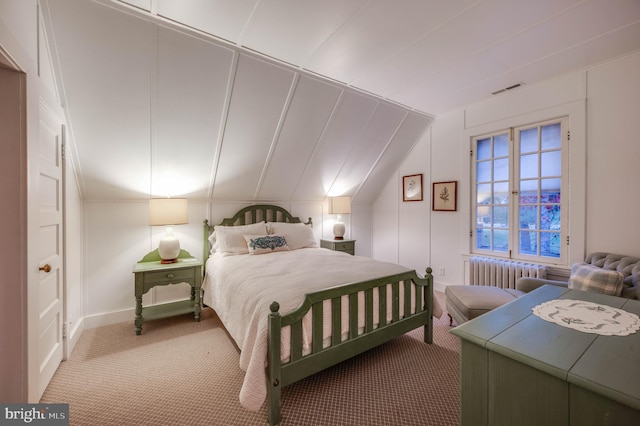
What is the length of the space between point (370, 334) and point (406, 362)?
0.44 m

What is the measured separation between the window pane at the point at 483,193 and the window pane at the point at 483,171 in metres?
0.08

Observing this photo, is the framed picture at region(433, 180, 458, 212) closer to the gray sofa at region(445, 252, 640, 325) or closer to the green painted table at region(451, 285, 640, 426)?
the gray sofa at region(445, 252, 640, 325)

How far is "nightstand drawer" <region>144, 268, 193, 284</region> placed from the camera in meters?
2.71

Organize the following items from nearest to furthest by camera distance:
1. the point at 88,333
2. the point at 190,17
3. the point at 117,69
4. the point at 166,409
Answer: the point at 166,409 < the point at 190,17 < the point at 117,69 < the point at 88,333

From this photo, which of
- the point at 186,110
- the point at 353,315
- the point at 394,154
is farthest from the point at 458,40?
the point at 186,110

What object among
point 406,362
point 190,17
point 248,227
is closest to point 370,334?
point 406,362

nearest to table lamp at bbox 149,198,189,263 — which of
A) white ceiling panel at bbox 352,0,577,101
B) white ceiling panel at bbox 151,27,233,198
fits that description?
white ceiling panel at bbox 151,27,233,198

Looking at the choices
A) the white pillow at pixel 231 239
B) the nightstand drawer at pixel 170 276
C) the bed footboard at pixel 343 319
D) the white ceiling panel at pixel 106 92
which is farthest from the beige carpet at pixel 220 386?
the white ceiling panel at pixel 106 92

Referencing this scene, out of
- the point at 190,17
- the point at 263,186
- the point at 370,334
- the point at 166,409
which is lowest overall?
the point at 166,409

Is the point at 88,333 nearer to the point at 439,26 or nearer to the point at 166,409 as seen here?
the point at 166,409

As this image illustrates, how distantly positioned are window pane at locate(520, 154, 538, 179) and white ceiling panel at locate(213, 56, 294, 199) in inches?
112

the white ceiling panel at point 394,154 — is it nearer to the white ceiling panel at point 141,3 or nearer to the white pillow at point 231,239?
the white pillow at point 231,239

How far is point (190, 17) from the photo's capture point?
1.94m

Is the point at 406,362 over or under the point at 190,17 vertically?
under
